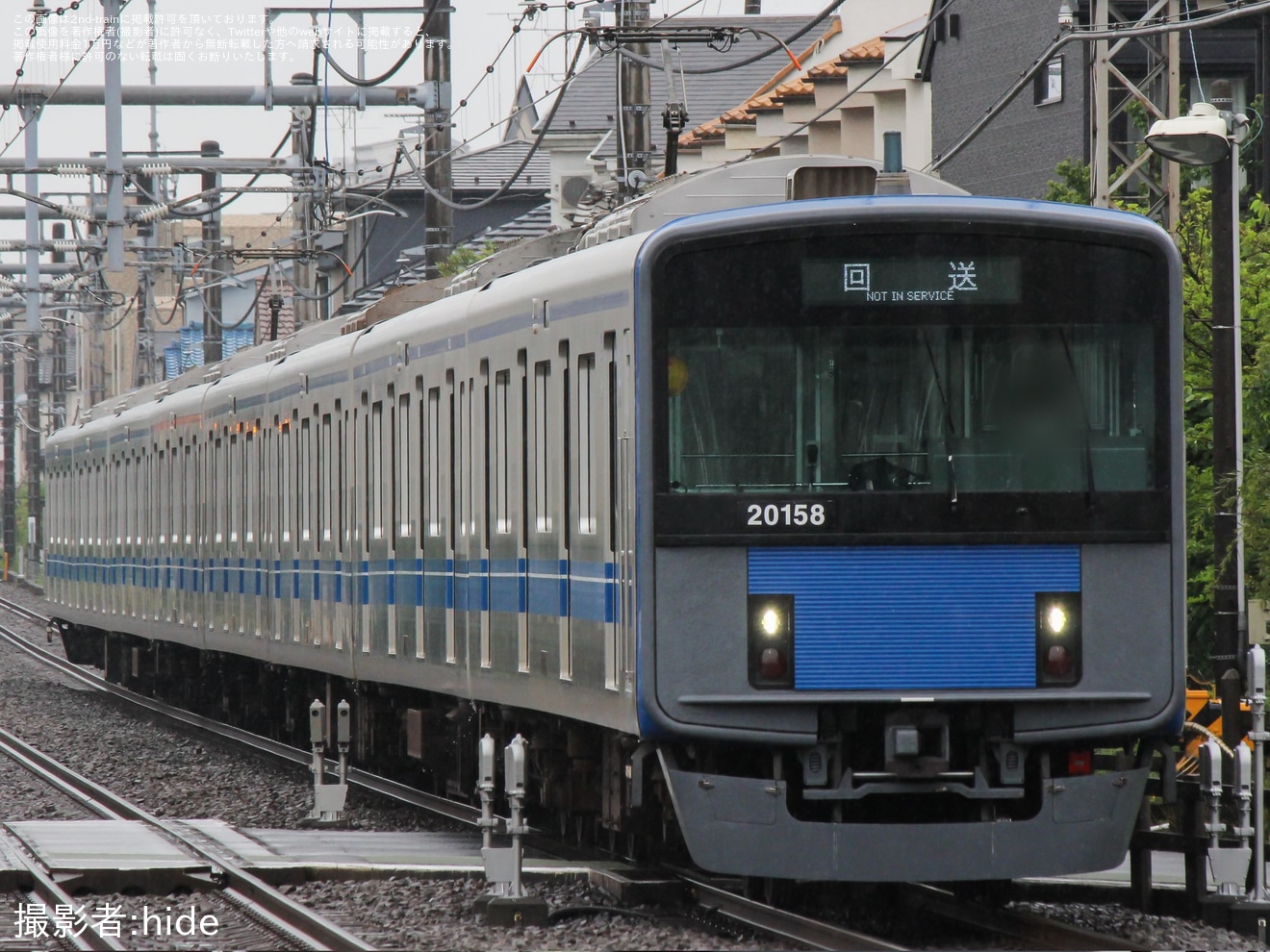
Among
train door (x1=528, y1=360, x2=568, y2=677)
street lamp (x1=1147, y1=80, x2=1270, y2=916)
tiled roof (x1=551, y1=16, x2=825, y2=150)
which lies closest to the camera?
train door (x1=528, y1=360, x2=568, y2=677)

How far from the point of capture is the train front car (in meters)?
9.69

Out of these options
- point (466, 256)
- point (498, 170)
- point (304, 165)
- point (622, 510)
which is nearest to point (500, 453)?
point (622, 510)

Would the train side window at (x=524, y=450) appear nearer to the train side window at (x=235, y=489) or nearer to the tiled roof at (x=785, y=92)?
the train side window at (x=235, y=489)

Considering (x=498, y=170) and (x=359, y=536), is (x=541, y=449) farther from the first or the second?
(x=498, y=170)

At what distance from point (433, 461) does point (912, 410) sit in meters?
5.15

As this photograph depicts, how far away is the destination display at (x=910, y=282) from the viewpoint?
9906mm

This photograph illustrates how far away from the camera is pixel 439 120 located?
83.8 feet

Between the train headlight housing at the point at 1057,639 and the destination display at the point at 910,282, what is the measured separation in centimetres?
122

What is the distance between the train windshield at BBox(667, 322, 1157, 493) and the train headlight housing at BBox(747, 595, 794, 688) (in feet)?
1.51

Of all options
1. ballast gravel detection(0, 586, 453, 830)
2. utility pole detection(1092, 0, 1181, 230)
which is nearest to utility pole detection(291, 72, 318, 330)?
ballast gravel detection(0, 586, 453, 830)

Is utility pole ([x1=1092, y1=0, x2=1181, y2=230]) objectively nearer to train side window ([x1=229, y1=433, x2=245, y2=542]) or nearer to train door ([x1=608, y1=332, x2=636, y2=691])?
train door ([x1=608, y1=332, x2=636, y2=691])

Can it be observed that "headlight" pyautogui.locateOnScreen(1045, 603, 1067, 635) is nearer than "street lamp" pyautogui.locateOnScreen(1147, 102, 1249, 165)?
Yes

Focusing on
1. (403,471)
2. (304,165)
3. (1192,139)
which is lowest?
(403,471)

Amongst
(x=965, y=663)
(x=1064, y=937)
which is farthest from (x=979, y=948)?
(x=965, y=663)
